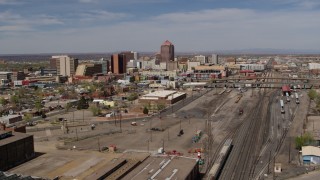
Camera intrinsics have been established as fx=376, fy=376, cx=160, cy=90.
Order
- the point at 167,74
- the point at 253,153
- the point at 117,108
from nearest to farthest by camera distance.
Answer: the point at 253,153 → the point at 117,108 → the point at 167,74

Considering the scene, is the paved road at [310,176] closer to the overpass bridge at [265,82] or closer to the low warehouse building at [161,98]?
the low warehouse building at [161,98]

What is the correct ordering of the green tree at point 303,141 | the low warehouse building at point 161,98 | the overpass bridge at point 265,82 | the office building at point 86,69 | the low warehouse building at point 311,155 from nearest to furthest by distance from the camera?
the low warehouse building at point 311,155
the green tree at point 303,141
the low warehouse building at point 161,98
the overpass bridge at point 265,82
the office building at point 86,69

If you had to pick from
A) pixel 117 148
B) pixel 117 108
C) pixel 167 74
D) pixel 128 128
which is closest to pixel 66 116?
pixel 117 108

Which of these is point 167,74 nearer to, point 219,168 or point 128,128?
point 128,128

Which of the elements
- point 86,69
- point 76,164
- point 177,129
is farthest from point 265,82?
point 76,164

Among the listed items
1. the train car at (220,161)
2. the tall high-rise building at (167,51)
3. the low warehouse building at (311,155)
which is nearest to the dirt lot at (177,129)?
the train car at (220,161)

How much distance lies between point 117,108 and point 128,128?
1765cm

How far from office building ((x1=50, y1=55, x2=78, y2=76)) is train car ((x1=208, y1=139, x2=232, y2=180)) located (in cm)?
11069

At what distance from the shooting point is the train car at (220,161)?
2794 centimetres

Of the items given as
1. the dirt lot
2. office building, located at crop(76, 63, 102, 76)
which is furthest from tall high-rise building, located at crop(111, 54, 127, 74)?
the dirt lot

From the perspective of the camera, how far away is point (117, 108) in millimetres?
64312

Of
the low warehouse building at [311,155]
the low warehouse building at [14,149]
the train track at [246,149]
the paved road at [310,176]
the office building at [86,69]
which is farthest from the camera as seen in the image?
the office building at [86,69]

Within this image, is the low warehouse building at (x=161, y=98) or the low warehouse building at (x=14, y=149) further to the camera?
the low warehouse building at (x=161, y=98)

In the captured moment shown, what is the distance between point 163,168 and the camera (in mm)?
26812
